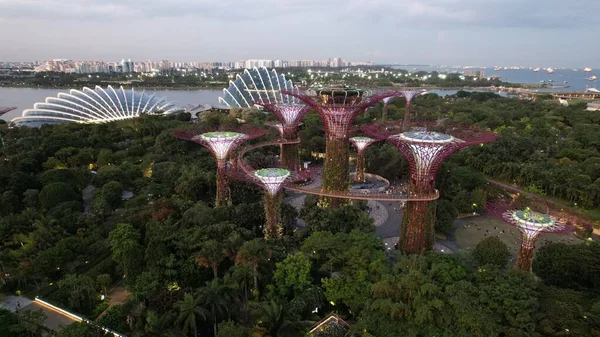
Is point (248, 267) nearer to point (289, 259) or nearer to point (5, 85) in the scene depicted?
point (289, 259)

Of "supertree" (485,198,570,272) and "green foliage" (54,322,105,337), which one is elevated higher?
"supertree" (485,198,570,272)

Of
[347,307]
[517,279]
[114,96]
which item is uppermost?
[114,96]

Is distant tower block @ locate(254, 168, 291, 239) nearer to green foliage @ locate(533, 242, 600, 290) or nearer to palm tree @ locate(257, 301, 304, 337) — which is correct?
palm tree @ locate(257, 301, 304, 337)

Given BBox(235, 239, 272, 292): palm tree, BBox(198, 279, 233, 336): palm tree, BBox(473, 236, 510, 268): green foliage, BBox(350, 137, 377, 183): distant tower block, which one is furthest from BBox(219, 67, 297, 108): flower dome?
BBox(198, 279, 233, 336): palm tree

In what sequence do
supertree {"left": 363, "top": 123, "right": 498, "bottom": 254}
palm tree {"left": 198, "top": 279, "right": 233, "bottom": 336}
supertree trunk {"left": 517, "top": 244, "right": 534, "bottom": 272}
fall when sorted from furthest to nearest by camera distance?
supertree {"left": 363, "top": 123, "right": 498, "bottom": 254}, supertree trunk {"left": 517, "top": 244, "right": 534, "bottom": 272}, palm tree {"left": 198, "top": 279, "right": 233, "bottom": 336}

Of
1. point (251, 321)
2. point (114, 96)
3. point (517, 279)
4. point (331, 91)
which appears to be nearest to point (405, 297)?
point (517, 279)
